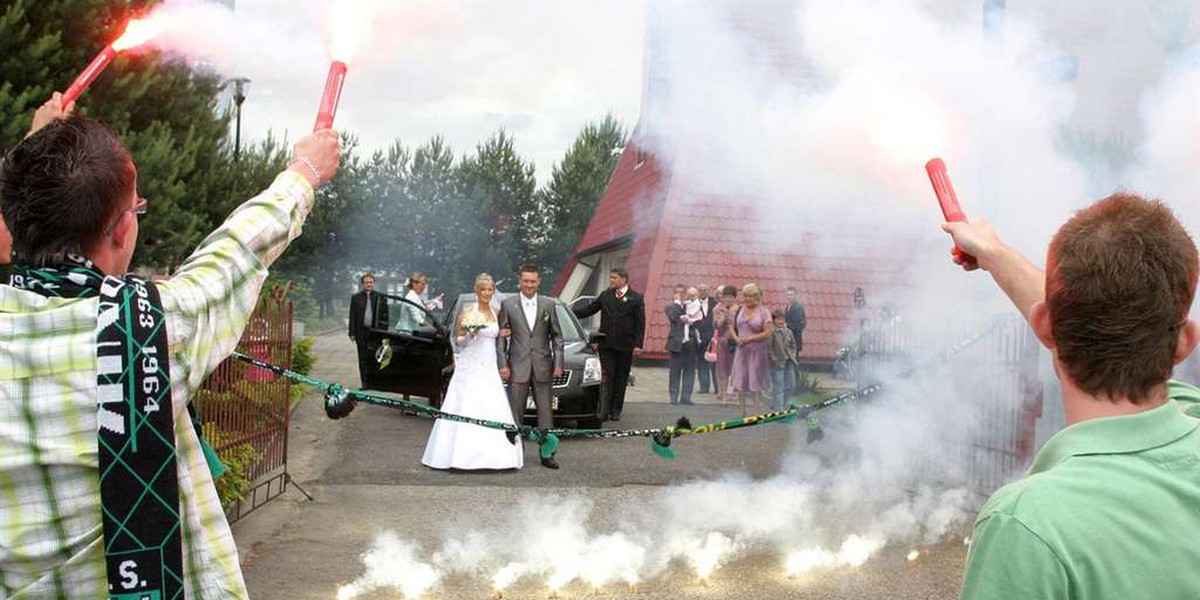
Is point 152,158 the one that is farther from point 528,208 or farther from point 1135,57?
point 528,208

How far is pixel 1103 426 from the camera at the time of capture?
4.30 feet

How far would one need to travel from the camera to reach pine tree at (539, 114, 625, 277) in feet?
143

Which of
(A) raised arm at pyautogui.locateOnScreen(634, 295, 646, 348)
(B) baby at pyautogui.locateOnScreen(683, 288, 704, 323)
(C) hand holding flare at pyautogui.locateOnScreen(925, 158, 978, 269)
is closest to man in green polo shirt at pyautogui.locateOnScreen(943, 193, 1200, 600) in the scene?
(C) hand holding flare at pyautogui.locateOnScreen(925, 158, 978, 269)

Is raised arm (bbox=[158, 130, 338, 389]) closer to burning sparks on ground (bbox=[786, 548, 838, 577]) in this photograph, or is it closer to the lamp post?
burning sparks on ground (bbox=[786, 548, 838, 577])

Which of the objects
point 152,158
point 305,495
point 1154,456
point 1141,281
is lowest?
point 305,495

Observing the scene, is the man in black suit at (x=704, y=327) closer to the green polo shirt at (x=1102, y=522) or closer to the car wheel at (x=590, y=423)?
the car wheel at (x=590, y=423)

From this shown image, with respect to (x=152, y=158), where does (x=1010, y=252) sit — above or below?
below

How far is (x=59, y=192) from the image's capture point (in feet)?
5.08

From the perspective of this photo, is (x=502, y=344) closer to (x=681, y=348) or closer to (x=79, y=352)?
(x=681, y=348)

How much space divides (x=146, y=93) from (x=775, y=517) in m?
8.47

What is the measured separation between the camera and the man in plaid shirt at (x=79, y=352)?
57.2 inches

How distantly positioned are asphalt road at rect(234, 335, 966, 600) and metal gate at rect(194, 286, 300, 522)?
219 mm

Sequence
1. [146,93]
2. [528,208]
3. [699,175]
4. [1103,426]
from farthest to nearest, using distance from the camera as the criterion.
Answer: [528,208]
[699,175]
[146,93]
[1103,426]

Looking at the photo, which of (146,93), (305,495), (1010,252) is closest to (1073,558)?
(1010,252)
